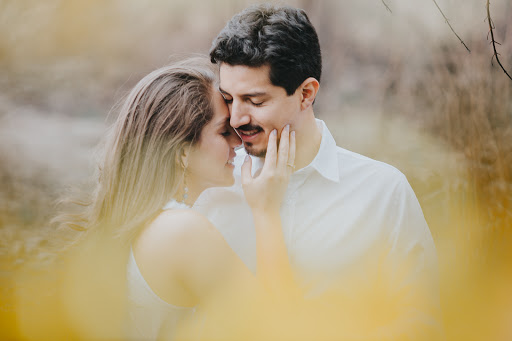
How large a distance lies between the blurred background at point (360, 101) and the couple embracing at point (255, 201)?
12 centimetres

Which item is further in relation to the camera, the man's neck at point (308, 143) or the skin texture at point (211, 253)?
the man's neck at point (308, 143)

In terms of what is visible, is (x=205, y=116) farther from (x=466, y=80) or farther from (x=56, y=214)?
(x=466, y=80)

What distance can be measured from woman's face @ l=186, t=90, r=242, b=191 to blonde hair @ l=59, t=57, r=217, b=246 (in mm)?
23

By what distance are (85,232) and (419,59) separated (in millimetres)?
1081

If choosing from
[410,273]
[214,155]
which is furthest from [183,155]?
[410,273]

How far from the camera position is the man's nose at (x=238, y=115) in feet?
3.32

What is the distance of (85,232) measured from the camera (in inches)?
43.1

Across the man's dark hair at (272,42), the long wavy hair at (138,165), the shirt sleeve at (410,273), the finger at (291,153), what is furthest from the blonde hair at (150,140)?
the shirt sleeve at (410,273)

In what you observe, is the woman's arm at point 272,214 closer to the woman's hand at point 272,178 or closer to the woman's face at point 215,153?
the woman's hand at point 272,178

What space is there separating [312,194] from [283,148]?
0.64 ft

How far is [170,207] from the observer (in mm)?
1098

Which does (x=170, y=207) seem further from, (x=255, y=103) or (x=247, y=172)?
(x=255, y=103)

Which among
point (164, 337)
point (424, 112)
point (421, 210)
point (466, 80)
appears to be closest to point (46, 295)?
point (164, 337)

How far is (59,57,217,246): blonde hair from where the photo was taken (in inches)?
40.0
